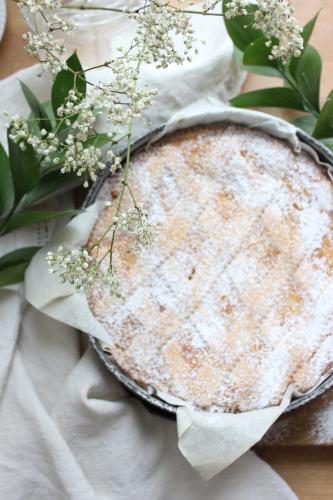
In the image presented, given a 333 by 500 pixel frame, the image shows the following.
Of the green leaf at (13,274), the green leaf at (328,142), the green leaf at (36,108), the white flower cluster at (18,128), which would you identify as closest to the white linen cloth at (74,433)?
the green leaf at (13,274)

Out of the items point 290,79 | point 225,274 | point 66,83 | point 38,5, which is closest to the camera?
point 38,5

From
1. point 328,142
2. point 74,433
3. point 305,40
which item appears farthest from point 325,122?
point 74,433

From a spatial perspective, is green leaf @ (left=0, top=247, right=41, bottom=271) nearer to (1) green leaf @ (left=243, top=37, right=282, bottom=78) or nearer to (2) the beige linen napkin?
(2) the beige linen napkin

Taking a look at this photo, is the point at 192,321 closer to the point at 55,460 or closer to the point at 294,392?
the point at 294,392

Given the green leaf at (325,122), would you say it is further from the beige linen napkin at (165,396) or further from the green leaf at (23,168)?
the green leaf at (23,168)

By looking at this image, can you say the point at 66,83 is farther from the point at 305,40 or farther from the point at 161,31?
the point at 305,40

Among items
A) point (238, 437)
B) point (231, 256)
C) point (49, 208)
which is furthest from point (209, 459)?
point (49, 208)

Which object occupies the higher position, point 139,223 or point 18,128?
point 18,128
